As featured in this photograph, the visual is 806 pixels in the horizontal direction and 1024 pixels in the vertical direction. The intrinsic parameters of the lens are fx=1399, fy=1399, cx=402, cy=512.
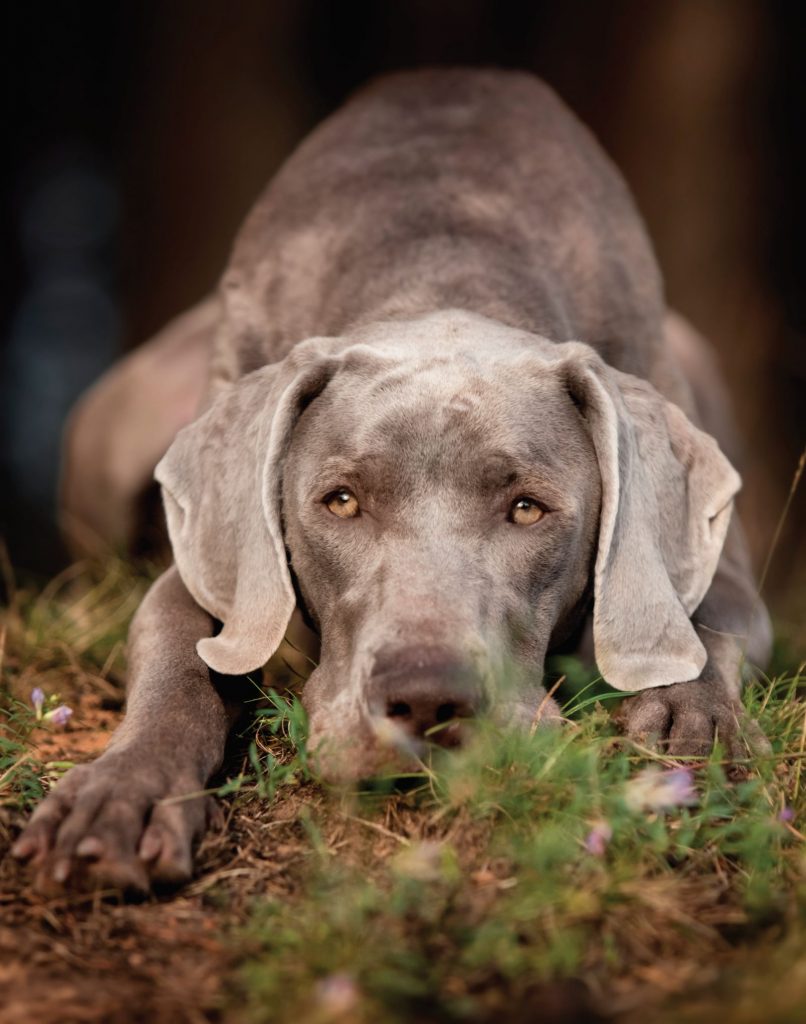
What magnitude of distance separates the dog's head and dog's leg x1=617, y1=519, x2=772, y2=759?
0.05 meters

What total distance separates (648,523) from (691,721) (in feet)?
1.34

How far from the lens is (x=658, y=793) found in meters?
1.96

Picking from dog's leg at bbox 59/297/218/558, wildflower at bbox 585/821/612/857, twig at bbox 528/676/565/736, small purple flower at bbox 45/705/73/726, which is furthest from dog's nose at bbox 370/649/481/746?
dog's leg at bbox 59/297/218/558

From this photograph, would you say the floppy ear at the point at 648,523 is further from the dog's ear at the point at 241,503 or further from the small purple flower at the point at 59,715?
the small purple flower at the point at 59,715

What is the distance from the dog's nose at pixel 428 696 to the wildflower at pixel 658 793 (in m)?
0.28

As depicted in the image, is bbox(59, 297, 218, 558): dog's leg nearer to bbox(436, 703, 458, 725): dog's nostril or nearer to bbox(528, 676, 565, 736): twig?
bbox(528, 676, 565, 736): twig

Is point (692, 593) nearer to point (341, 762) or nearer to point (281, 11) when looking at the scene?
point (341, 762)

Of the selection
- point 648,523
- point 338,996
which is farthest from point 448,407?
point 338,996

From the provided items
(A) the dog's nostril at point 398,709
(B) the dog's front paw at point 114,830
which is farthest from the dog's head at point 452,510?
(B) the dog's front paw at point 114,830

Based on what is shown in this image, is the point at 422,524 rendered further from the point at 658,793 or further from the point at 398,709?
the point at 658,793

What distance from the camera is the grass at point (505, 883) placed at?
5.41 ft

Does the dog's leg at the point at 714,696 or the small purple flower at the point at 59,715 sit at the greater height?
the dog's leg at the point at 714,696

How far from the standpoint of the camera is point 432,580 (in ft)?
7.80

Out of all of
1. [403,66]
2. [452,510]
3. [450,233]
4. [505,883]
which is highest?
[403,66]
